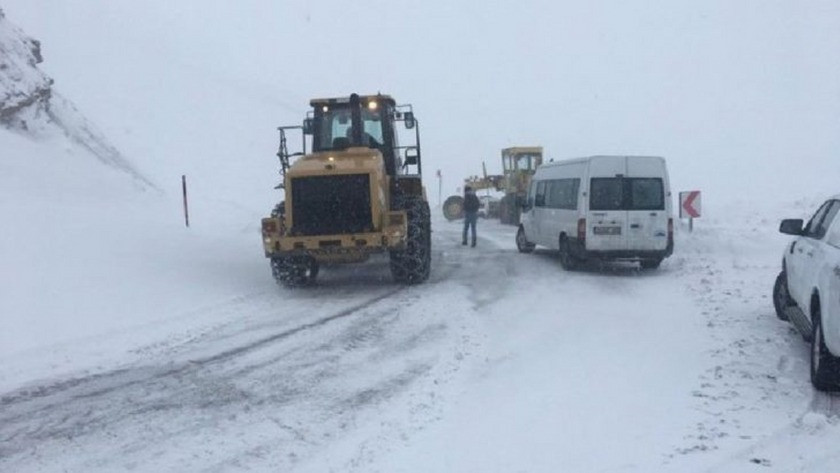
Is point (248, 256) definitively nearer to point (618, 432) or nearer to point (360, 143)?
point (360, 143)

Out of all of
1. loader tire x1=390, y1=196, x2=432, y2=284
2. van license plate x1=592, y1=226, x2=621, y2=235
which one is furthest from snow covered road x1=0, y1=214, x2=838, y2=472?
van license plate x1=592, y1=226, x2=621, y2=235

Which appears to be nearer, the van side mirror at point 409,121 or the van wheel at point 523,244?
the van side mirror at point 409,121

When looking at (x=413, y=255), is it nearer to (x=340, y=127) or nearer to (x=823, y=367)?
(x=340, y=127)

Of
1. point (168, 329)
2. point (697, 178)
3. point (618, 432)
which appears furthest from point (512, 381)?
point (697, 178)

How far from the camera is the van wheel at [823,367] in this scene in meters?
7.11

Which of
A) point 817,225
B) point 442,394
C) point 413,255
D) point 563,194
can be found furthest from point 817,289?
point 563,194

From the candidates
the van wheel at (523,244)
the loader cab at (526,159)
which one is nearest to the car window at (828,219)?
the van wheel at (523,244)

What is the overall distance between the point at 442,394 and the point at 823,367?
3281mm

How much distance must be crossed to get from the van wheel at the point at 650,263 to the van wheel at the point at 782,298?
17.9ft

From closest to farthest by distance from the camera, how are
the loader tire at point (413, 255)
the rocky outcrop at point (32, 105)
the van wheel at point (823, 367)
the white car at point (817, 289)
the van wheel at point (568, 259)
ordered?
the white car at point (817, 289) < the van wheel at point (823, 367) < the loader tire at point (413, 255) < the van wheel at point (568, 259) < the rocky outcrop at point (32, 105)

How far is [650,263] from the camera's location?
1647 cm

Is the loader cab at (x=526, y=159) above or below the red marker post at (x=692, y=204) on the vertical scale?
above

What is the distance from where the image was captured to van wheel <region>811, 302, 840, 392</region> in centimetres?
711

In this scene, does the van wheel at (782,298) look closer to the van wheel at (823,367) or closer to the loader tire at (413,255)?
the van wheel at (823,367)
